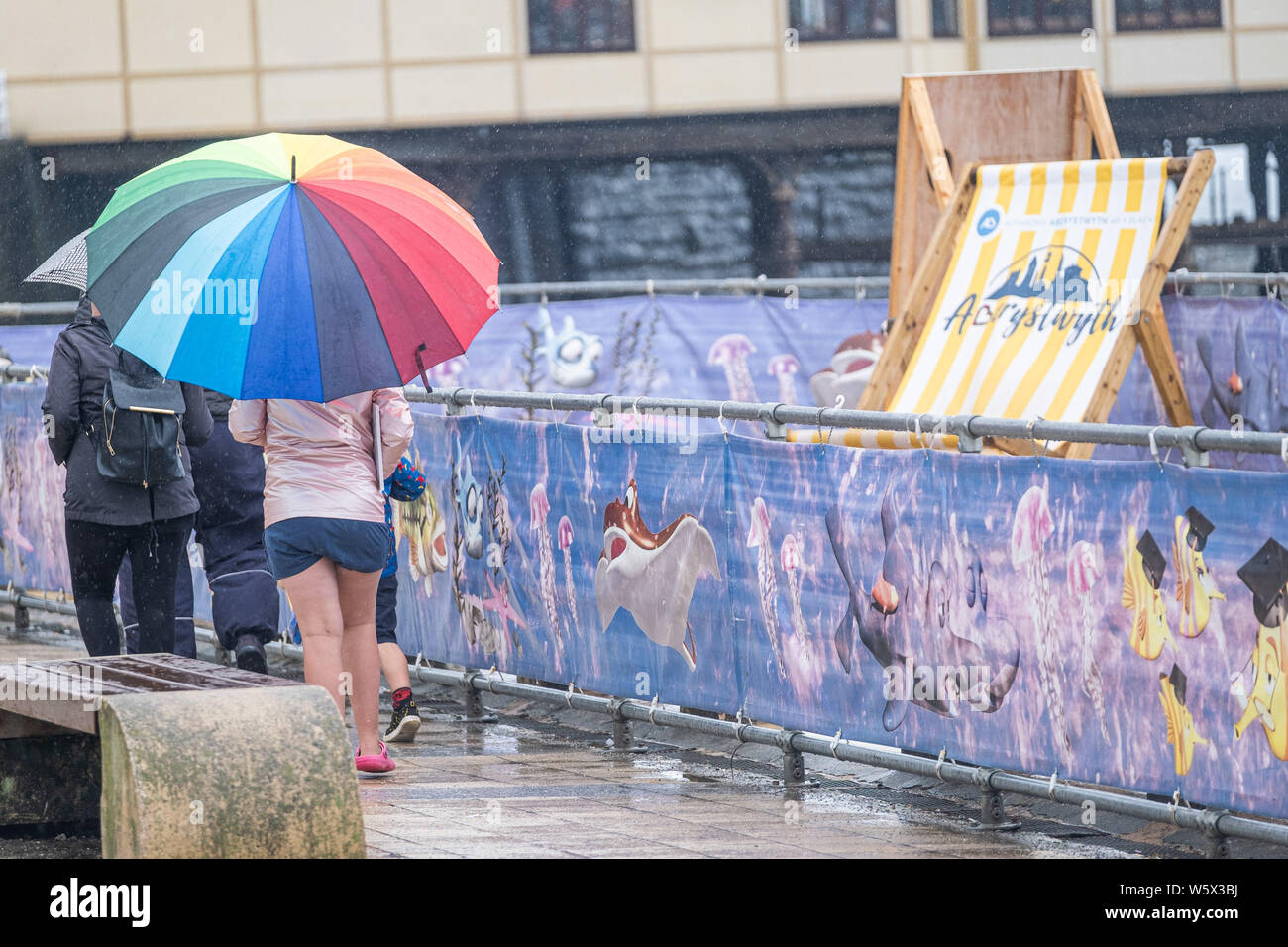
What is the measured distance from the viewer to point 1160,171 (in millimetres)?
10414

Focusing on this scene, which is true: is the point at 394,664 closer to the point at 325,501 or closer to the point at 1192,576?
the point at 325,501

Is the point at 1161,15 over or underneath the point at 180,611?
over

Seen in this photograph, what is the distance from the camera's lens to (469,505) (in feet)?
29.5

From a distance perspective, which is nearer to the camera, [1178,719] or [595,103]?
[1178,719]

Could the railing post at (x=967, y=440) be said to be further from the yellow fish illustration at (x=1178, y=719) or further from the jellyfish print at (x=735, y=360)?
the jellyfish print at (x=735, y=360)

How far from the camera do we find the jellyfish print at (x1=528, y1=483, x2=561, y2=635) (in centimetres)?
852

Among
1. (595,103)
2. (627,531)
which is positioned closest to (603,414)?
(627,531)

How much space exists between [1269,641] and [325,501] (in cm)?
332

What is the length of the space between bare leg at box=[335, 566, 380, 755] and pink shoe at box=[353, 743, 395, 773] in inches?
1.4

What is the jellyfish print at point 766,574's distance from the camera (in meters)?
7.43

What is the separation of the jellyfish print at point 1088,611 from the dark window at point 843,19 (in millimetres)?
17642

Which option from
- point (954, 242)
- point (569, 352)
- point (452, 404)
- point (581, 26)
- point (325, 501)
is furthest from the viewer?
point (581, 26)

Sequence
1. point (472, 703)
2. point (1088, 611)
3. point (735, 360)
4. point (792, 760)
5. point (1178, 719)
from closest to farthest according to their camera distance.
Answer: point (1178, 719)
point (1088, 611)
point (792, 760)
point (472, 703)
point (735, 360)

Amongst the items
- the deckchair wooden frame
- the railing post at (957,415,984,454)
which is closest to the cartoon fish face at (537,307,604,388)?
the deckchair wooden frame
